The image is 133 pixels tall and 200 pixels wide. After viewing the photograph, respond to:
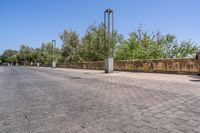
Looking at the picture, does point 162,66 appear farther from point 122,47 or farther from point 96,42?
point 96,42

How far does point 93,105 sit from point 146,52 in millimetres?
28385

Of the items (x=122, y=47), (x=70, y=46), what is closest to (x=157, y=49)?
(x=122, y=47)

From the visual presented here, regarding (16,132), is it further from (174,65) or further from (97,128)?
(174,65)

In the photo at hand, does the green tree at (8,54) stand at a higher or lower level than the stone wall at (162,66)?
higher

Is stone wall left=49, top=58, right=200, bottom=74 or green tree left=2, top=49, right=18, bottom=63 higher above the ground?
green tree left=2, top=49, right=18, bottom=63

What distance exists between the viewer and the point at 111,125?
310cm

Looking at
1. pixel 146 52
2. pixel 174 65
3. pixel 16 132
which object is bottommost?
pixel 16 132

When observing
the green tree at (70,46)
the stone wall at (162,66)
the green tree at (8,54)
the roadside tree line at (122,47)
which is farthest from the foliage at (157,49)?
the green tree at (8,54)

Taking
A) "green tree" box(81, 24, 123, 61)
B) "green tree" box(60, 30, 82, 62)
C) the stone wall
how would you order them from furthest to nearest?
"green tree" box(60, 30, 82, 62) → "green tree" box(81, 24, 123, 61) → the stone wall

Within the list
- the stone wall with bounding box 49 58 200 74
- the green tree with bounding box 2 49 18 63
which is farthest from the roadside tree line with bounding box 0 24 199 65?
the green tree with bounding box 2 49 18 63

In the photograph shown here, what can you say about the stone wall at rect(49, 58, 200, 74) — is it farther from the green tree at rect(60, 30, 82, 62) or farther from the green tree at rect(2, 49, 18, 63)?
the green tree at rect(2, 49, 18, 63)

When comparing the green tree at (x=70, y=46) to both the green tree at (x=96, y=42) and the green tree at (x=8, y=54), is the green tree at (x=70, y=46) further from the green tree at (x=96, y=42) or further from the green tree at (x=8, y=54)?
the green tree at (x=8, y=54)

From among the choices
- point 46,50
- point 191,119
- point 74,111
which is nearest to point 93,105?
point 74,111

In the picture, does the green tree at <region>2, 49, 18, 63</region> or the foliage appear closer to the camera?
the foliage
